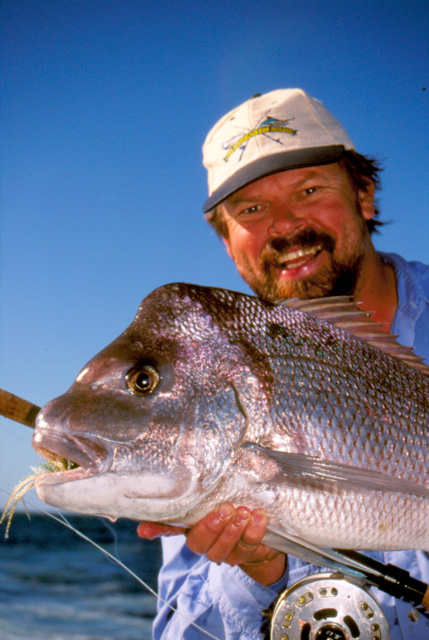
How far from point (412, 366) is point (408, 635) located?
1474mm

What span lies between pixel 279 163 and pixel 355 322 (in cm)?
174

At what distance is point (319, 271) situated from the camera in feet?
11.7

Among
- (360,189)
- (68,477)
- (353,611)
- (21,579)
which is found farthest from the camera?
(21,579)

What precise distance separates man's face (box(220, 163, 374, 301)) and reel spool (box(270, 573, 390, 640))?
1.83 m

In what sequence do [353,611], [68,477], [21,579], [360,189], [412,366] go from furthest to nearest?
[21,579] → [360,189] → [353,611] → [412,366] → [68,477]

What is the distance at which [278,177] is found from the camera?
11.9 feet

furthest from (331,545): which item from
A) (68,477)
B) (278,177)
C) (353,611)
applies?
(278,177)

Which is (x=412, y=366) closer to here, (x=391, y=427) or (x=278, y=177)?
(x=391, y=427)

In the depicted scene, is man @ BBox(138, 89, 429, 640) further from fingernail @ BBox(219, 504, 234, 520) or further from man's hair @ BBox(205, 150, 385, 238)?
fingernail @ BBox(219, 504, 234, 520)

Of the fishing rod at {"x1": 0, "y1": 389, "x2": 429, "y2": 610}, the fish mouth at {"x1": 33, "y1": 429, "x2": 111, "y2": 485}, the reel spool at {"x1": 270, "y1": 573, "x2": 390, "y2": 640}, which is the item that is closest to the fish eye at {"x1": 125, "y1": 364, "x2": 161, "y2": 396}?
the fish mouth at {"x1": 33, "y1": 429, "x2": 111, "y2": 485}

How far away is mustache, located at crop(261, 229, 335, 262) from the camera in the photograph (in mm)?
3535

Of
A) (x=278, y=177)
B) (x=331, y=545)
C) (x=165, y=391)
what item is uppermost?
(x=278, y=177)

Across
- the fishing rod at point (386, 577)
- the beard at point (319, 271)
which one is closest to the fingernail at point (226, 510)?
the fishing rod at point (386, 577)

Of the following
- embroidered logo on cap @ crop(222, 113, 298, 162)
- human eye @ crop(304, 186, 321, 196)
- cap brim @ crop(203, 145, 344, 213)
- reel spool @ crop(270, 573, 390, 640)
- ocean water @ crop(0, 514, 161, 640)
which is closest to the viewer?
reel spool @ crop(270, 573, 390, 640)
